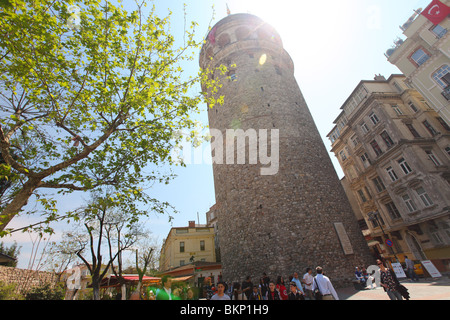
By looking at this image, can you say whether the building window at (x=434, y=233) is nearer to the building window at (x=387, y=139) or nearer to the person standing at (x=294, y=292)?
the building window at (x=387, y=139)

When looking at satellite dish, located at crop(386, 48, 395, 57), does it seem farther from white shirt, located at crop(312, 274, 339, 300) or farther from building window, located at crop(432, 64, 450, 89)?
white shirt, located at crop(312, 274, 339, 300)

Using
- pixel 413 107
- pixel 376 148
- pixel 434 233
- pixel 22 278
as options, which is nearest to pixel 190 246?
pixel 22 278

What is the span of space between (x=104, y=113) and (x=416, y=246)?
2214 centimetres

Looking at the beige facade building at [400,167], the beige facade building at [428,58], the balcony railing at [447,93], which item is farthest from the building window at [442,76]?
the beige facade building at [400,167]

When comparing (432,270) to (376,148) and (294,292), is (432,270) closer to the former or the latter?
(294,292)

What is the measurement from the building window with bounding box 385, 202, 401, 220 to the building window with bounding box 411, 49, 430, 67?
11226mm

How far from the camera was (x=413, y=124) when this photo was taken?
57.8ft

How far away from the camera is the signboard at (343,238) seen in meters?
10.8

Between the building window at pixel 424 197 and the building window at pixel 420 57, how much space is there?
30.5 ft

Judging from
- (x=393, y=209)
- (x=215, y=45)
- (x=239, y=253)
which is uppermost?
(x=215, y=45)

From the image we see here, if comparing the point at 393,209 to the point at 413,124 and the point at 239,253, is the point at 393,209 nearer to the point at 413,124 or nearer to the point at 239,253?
the point at 413,124

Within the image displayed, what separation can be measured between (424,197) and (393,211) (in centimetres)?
346

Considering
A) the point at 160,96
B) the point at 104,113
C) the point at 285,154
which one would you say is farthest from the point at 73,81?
the point at 285,154

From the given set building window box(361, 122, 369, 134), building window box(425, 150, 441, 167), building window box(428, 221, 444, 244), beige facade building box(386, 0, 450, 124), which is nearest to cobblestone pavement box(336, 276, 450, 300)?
building window box(428, 221, 444, 244)
